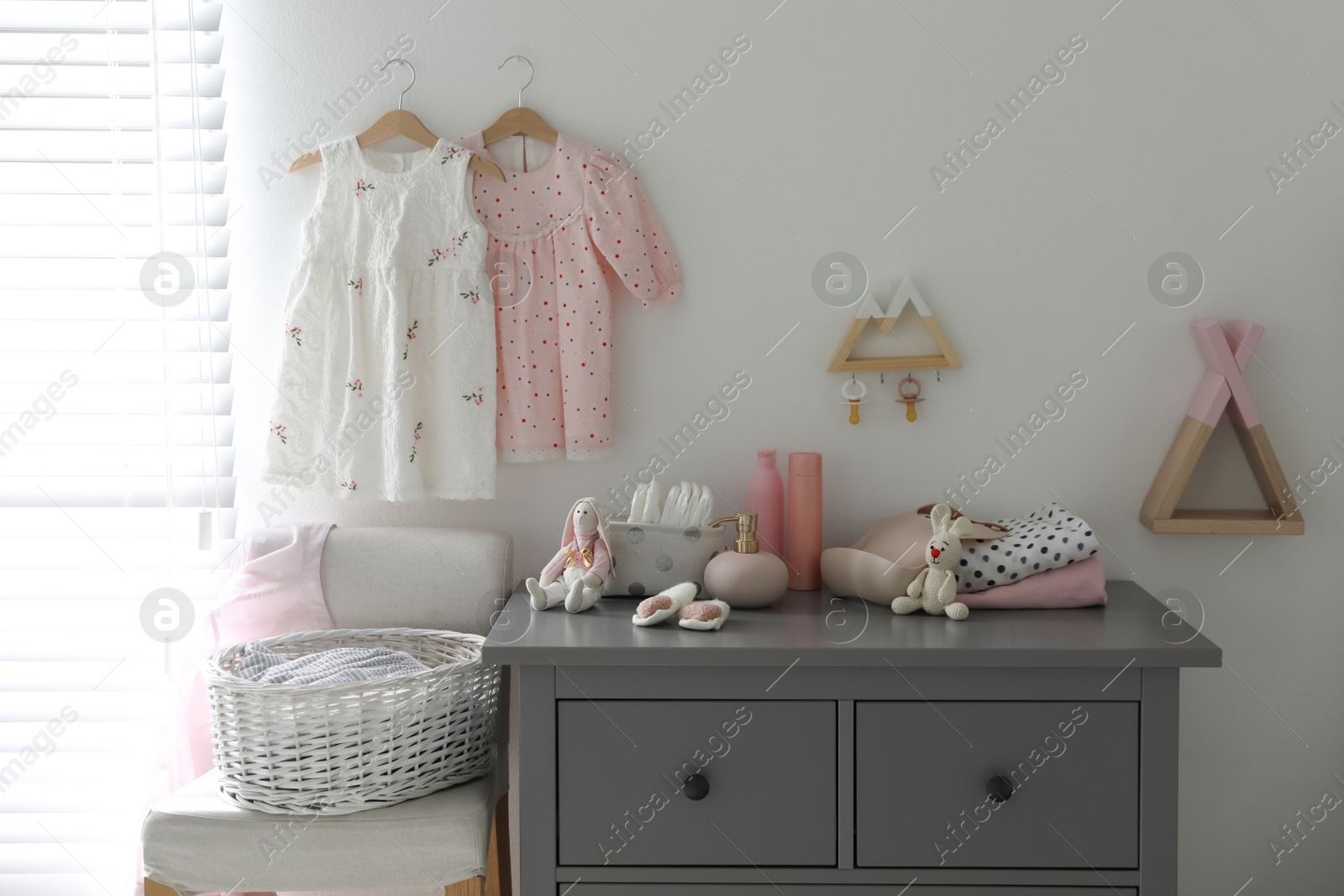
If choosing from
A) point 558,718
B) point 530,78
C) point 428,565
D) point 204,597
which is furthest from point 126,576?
point 530,78

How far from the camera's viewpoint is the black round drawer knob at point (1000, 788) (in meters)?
1.29

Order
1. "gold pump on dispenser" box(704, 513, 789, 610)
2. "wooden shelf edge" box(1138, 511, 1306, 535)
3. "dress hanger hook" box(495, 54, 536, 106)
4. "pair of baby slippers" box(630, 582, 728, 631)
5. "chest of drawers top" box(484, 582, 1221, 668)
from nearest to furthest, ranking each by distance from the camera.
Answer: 1. "chest of drawers top" box(484, 582, 1221, 668)
2. "pair of baby slippers" box(630, 582, 728, 631)
3. "gold pump on dispenser" box(704, 513, 789, 610)
4. "wooden shelf edge" box(1138, 511, 1306, 535)
5. "dress hanger hook" box(495, 54, 536, 106)

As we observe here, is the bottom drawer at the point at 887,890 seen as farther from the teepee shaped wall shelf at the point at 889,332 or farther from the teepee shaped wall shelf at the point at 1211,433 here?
the teepee shaped wall shelf at the point at 889,332

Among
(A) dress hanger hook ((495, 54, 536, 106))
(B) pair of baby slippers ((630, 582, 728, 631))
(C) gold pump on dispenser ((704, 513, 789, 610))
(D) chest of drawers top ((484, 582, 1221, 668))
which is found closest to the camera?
(D) chest of drawers top ((484, 582, 1221, 668))

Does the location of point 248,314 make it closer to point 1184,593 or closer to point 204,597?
point 204,597

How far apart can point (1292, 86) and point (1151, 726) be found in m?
1.23

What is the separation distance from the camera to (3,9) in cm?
180

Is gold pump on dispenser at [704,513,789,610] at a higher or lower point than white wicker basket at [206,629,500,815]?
higher

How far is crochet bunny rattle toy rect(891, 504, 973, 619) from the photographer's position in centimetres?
147

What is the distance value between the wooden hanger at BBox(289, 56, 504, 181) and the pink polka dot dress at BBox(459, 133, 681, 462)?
0.03 meters

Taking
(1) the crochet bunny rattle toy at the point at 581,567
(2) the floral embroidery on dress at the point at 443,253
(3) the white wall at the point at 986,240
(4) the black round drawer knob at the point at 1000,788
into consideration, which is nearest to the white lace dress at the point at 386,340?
(2) the floral embroidery on dress at the point at 443,253

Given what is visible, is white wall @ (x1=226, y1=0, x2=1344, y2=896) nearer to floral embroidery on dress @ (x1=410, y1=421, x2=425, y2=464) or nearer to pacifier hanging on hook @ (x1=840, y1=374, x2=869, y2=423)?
pacifier hanging on hook @ (x1=840, y1=374, x2=869, y2=423)

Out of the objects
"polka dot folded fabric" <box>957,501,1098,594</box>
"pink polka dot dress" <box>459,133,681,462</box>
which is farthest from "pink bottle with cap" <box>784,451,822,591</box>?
"pink polka dot dress" <box>459,133,681,462</box>

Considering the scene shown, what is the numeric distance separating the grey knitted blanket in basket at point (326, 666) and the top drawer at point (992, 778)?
0.70 meters
